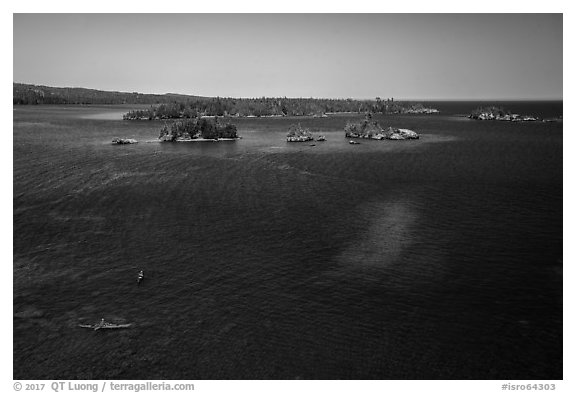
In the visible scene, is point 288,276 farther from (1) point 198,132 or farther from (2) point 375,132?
(2) point 375,132

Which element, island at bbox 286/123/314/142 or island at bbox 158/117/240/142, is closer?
island at bbox 158/117/240/142

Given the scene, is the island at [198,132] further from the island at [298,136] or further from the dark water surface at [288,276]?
the dark water surface at [288,276]

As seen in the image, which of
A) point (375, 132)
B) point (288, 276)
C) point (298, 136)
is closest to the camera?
point (288, 276)

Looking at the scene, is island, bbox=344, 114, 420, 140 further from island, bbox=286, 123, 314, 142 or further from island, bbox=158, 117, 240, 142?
island, bbox=158, 117, 240, 142

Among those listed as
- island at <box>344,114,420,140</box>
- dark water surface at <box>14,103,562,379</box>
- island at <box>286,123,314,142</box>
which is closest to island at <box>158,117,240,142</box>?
island at <box>286,123,314,142</box>

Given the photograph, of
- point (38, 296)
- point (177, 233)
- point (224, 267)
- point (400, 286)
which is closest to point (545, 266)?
point (400, 286)

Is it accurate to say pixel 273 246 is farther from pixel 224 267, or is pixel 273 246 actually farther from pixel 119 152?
pixel 119 152

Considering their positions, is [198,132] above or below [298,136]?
above

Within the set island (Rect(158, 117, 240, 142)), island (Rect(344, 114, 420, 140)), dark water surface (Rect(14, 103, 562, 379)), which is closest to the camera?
dark water surface (Rect(14, 103, 562, 379))

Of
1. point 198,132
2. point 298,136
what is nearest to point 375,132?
point 298,136
